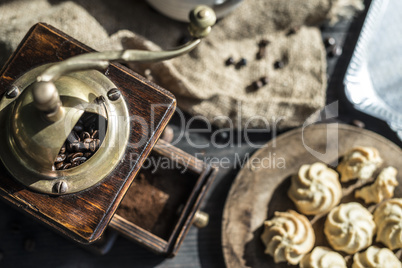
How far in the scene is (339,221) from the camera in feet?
4.77

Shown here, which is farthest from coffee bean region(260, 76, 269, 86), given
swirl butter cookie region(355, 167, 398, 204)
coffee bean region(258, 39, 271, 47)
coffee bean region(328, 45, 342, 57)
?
swirl butter cookie region(355, 167, 398, 204)

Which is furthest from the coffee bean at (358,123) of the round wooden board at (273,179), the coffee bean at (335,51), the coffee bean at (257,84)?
the coffee bean at (257,84)

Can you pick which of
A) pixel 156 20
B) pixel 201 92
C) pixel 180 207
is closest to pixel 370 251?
pixel 180 207

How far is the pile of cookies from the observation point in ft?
4.72

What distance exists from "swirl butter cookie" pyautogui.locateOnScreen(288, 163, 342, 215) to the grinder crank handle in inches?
29.6

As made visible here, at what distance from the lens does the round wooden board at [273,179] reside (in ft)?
4.92

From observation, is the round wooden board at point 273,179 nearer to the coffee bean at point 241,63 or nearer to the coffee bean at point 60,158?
the coffee bean at point 241,63

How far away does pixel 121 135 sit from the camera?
108 cm

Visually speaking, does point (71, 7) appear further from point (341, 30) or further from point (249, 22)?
point (341, 30)

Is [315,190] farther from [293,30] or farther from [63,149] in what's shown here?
[63,149]

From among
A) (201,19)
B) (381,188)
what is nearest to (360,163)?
(381,188)

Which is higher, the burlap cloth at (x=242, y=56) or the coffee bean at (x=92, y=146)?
the burlap cloth at (x=242, y=56)

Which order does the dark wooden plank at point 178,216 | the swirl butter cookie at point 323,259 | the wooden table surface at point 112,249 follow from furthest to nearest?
1. the wooden table surface at point 112,249
2. the swirl butter cookie at point 323,259
3. the dark wooden plank at point 178,216

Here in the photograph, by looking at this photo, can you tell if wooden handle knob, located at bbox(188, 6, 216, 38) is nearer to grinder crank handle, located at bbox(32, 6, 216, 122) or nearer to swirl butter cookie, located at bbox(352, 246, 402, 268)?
grinder crank handle, located at bbox(32, 6, 216, 122)
